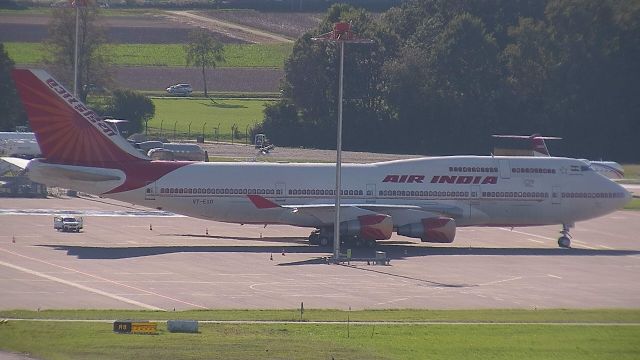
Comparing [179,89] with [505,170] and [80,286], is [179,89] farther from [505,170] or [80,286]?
[80,286]

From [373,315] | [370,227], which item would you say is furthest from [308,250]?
[373,315]

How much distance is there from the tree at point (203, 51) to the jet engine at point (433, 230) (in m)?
87.3

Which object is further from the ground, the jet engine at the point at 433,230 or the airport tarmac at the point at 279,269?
the jet engine at the point at 433,230

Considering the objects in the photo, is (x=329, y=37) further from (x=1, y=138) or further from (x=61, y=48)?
(x=61, y=48)

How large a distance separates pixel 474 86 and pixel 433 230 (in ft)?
208

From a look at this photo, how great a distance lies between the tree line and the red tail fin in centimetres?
6057

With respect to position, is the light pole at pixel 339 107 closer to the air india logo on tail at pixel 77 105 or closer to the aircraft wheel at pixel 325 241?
the aircraft wheel at pixel 325 241

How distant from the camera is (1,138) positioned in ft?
352

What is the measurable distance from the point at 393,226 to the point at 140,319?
76.6 ft

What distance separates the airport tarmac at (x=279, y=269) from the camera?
48.8 metres

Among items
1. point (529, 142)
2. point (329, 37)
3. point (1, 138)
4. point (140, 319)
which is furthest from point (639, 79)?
point (140, 319)

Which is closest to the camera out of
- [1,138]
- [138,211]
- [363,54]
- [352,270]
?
[352,270]

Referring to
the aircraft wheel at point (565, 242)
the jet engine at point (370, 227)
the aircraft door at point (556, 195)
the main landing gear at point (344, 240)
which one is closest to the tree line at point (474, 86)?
the aircraft wheel at point (565, 242)

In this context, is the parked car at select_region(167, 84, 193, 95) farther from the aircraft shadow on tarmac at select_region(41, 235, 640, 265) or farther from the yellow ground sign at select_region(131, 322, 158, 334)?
the yellow ground sign at select_region(131, 322, 158, 334)
